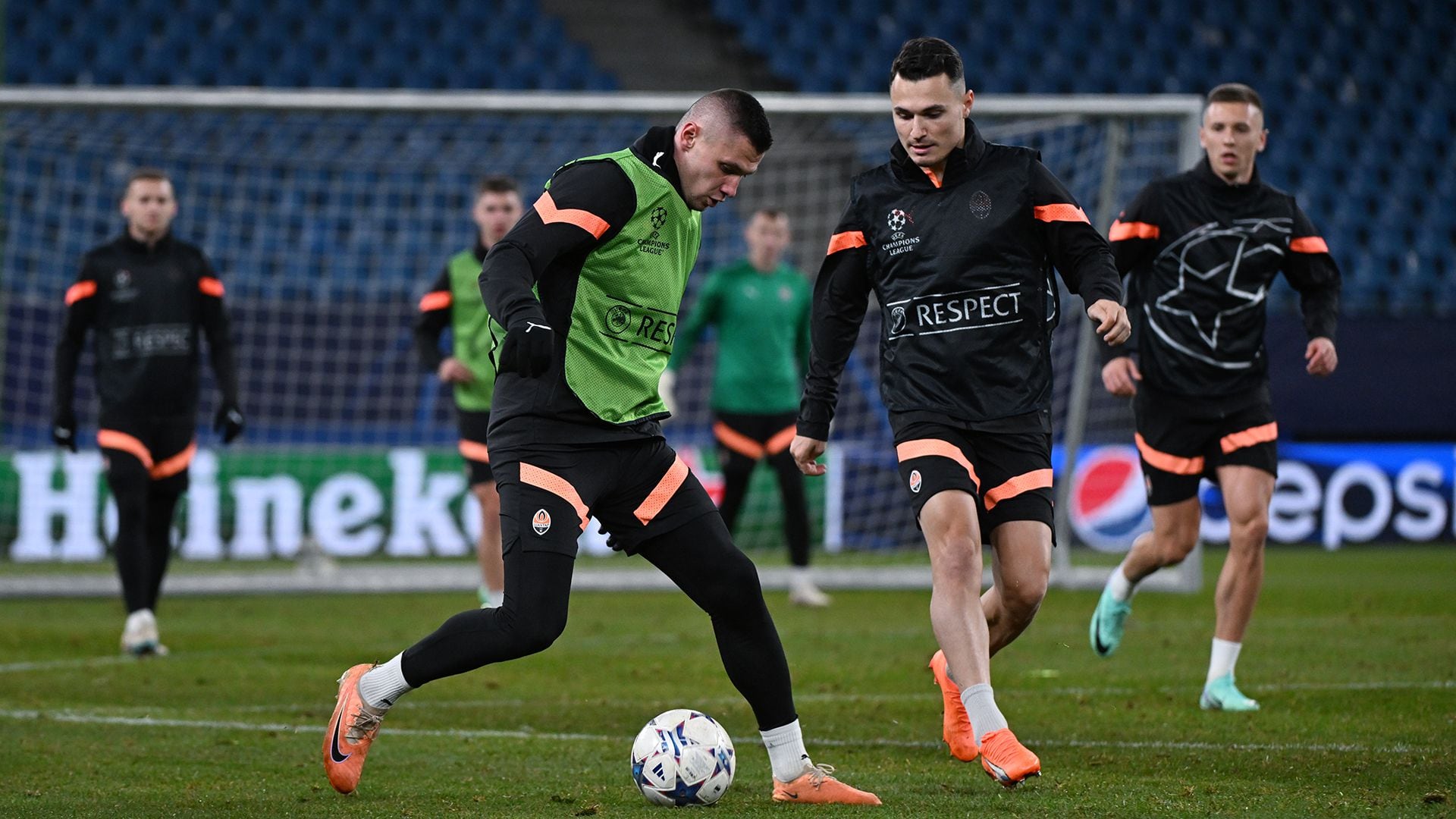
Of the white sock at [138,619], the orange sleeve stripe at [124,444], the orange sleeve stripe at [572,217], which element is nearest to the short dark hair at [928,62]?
the orange sleeve stripe at [572,217]

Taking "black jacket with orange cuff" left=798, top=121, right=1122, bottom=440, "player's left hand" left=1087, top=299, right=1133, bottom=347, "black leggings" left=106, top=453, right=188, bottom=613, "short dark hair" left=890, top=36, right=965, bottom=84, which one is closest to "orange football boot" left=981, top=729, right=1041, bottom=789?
"black jacket with orange cuff" left=798, top=121, right=1122, bottom=440

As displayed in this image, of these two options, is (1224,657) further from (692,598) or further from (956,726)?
(692,598)

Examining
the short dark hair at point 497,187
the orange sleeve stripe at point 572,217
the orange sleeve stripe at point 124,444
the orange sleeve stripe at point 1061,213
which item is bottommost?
the orange sleeve stripe at point 124,444

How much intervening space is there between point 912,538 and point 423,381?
4129 mm

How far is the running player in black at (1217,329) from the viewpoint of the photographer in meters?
6.02

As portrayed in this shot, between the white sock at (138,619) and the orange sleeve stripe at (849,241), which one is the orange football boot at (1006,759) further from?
the white sock at (138,619)

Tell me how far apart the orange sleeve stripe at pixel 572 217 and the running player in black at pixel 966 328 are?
105 cm

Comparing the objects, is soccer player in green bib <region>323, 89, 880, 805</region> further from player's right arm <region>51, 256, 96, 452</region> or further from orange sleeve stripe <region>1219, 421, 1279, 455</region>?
player's right arm <region>51, 256, 96, 452</region>

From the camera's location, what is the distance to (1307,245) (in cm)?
625

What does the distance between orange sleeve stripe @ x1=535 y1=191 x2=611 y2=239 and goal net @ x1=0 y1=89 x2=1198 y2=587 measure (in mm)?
5971

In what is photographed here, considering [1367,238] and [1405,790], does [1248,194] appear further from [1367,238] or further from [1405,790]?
[1367,238]

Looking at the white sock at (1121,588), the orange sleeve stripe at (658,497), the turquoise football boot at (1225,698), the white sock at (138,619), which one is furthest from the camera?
the white sock at (138,619)

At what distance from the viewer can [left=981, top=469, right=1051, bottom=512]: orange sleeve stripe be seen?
4.79m

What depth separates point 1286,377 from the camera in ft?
A: 45.3
